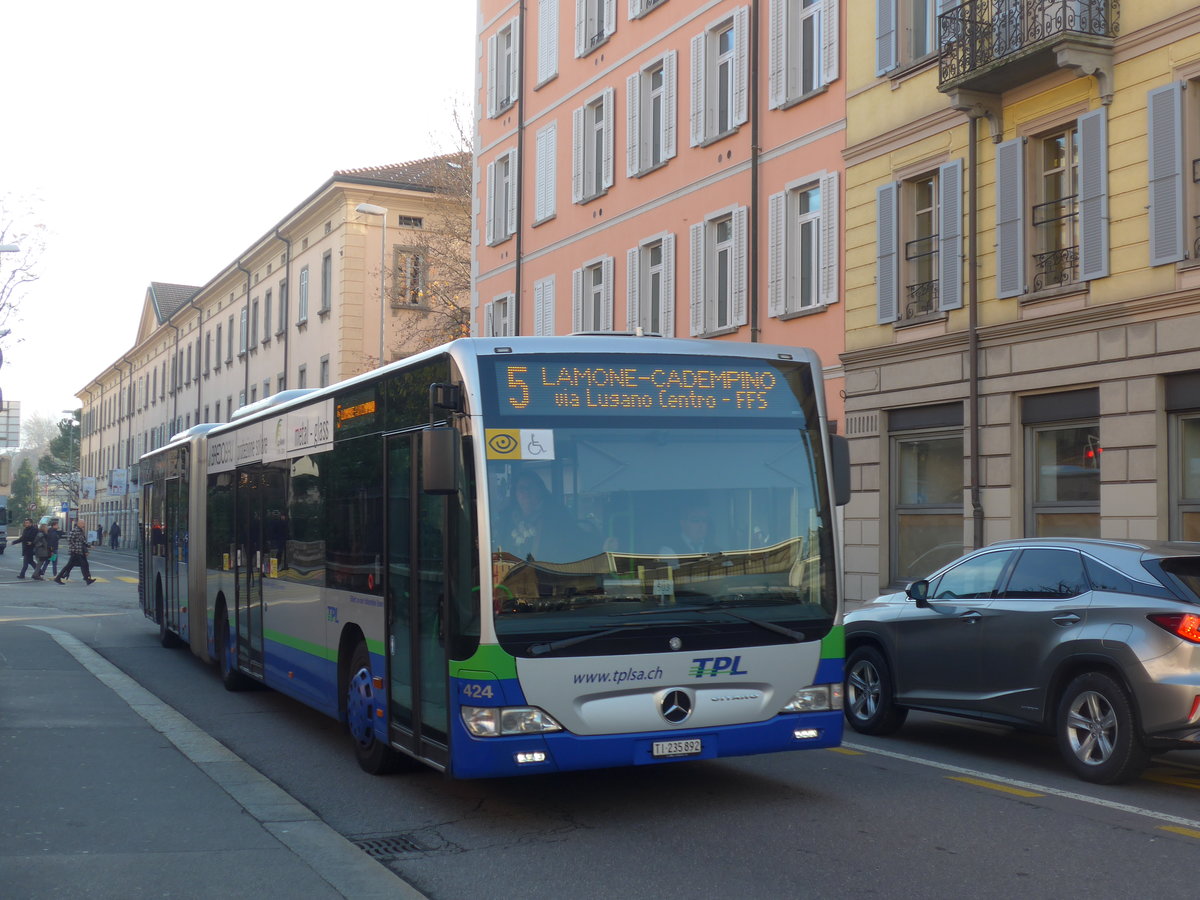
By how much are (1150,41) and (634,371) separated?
11.9 metres

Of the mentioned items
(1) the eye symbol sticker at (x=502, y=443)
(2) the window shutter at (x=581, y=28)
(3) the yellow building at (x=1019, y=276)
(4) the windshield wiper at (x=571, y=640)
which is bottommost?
(4) the windshield wiper at (x=571, y=640)

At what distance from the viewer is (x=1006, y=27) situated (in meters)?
18.7

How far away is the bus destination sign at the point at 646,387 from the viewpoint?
26.1ft

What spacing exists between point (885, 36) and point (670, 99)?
6.97 metres

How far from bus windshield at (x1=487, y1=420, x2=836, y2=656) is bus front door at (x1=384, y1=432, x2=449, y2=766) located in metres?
0.55

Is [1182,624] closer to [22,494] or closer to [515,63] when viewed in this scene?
[515,63]

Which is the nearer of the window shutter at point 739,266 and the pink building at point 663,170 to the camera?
the pink building at point 663,170

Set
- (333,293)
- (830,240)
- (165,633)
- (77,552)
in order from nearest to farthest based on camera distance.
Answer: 1. (165,633)
2. (830,240)
3. (77,552)
4. (333,293)

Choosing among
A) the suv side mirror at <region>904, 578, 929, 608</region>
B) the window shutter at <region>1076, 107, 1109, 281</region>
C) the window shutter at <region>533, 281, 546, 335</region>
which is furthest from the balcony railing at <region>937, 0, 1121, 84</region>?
the window shutter at <region>533, 281, 546, 335</region>

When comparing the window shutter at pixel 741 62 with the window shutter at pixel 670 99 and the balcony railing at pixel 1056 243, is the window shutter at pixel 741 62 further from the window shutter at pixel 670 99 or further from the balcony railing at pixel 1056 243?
the balcony railing at pixel 1056 243

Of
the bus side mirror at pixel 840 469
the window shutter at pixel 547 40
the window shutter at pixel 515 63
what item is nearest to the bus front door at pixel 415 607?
the bus side mirror at pixel 840 469

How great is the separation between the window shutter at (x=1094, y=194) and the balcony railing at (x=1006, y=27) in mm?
1067

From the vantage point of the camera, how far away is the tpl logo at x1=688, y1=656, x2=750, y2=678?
786cm

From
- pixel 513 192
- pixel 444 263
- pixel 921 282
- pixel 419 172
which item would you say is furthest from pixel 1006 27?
pixel 419 172
